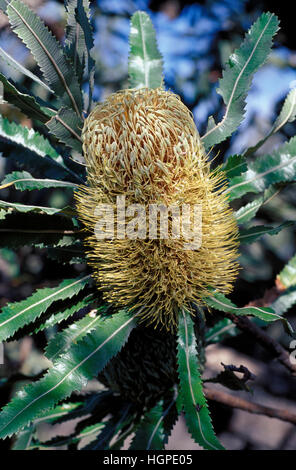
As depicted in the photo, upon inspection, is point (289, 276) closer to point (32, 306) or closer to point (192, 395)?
point (192, 395)

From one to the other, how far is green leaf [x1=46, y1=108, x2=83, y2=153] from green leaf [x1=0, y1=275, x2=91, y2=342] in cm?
38

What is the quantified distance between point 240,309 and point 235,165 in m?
0.37

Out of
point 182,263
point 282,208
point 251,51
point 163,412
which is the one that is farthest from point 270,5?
point 163,412

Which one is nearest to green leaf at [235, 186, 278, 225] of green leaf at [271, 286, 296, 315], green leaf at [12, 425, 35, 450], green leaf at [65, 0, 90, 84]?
green leaf at [271, 286, 296, 315]

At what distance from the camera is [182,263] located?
108 centimetres

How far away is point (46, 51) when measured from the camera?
1.06 metres

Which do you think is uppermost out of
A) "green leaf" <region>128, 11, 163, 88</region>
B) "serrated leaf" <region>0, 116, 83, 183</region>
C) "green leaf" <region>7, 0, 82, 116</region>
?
"green leaf" <region>128, 11, 163, 88</region>

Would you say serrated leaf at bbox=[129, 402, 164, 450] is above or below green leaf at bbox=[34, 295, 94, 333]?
below

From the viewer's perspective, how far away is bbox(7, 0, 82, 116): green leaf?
102 cm

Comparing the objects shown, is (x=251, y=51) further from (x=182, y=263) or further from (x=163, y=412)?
(x=163, y=412)

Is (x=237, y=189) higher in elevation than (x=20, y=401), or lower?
higher

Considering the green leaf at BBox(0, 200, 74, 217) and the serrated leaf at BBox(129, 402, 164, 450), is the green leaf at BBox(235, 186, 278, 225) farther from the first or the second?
the serrated leaf at BBox(129, 402, 164, 450)

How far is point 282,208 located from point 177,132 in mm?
1425
